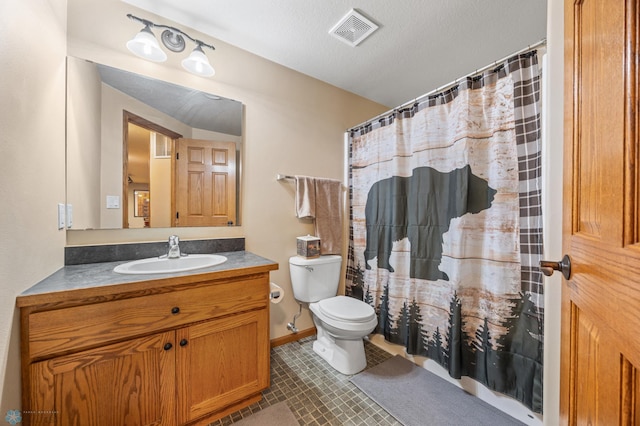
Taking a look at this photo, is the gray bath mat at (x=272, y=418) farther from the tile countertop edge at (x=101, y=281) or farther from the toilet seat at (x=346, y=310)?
the tile countertop edge at (x=101, y=281)

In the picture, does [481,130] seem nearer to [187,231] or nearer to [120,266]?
[187,231]

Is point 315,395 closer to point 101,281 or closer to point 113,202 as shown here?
point 101,281

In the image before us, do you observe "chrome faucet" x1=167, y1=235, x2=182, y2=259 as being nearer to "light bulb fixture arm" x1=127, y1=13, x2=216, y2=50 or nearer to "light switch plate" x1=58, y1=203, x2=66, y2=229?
"light switch plate" x1=58, y1=203, x2=66, y2=229

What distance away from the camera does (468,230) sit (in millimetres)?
1419

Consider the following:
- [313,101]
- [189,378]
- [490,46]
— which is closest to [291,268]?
[189,378]

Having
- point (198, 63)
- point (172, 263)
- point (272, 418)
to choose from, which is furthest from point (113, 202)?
point (272, 418)

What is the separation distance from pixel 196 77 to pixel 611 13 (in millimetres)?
1967

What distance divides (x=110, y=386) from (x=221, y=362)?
0.44m

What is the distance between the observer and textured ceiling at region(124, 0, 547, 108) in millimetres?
1419

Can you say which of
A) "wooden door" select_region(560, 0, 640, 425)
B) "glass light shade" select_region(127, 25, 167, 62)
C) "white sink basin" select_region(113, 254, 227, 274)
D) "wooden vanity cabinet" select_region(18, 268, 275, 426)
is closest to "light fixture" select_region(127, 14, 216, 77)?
"glass light shade" select_region(127, 25, 167, 62)

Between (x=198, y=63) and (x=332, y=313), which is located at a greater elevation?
(x=198, y=63)

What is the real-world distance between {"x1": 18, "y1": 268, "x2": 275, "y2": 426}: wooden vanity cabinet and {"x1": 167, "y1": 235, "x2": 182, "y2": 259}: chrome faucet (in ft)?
1.46

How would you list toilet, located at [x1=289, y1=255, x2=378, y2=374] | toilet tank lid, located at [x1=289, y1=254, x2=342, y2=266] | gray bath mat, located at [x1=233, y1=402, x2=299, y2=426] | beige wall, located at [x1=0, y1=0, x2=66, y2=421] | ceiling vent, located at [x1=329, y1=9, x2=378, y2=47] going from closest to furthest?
1. beige wall, located at [x1=0, y1=0, x2=66, y2=421]
2. gray bath mat, located at [x1=233, y1=402, x2=299, y2=426]
3. ceiling vent, located at [x1=329, y1=9, x2=378, y2=47]
4. toilet, located at [x1=289, y1=255, x2=378, y2=374]
5. toilet tank lid, located at [x1=289, y1=254, x2=342, y2=266]

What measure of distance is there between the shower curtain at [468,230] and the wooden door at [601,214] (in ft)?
2.34
